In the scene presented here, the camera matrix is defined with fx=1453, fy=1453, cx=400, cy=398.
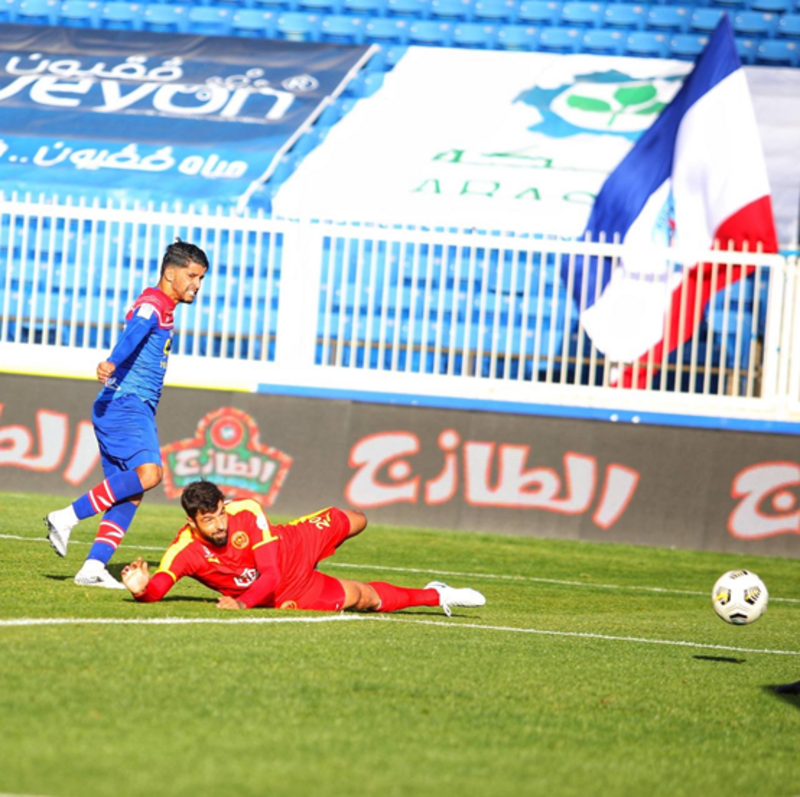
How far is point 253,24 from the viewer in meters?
21.5

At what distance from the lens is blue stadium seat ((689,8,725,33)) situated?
20391 mm

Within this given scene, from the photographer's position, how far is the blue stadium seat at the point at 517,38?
2092 centimetres

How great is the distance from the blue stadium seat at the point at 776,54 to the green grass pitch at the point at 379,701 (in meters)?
13.7

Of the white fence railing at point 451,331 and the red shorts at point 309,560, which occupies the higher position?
the white fence railing at point 451,331

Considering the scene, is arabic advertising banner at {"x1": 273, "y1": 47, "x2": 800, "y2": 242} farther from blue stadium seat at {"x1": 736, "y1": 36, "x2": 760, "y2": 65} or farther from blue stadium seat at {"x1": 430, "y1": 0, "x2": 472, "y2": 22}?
blue stadium seat at {"x1": 430, "y1": 0, "x2": 472, "y2": 22}

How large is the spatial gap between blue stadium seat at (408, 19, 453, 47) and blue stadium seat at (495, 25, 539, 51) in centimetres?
73

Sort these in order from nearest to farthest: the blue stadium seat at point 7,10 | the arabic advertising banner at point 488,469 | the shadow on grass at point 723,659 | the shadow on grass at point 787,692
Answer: the shadow on grass at point 787,692, the shadow on grass at point 723,659, the arabic advertising banner at point 488,469, the blue stadium seat at point 7,10

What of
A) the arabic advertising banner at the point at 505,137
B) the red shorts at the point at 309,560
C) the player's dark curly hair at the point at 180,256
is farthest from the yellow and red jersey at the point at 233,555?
the arabic advertising banner at the point at 505,137

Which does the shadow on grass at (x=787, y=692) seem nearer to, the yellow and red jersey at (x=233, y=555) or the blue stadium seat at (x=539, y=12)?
the yellow and red jersey at (x=233, y=555)

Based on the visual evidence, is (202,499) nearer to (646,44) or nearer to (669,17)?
(646,44)

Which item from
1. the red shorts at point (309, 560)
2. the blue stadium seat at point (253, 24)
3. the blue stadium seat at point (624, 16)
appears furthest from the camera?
the blue stadium seat at point (253, 24)

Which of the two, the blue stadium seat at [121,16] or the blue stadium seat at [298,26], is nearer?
the blue stadium seat at [298,26]

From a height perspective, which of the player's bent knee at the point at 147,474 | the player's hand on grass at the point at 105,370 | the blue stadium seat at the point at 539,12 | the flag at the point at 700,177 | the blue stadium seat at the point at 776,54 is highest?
the blue stadium seat at the point at 539,12

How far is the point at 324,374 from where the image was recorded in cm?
1274
